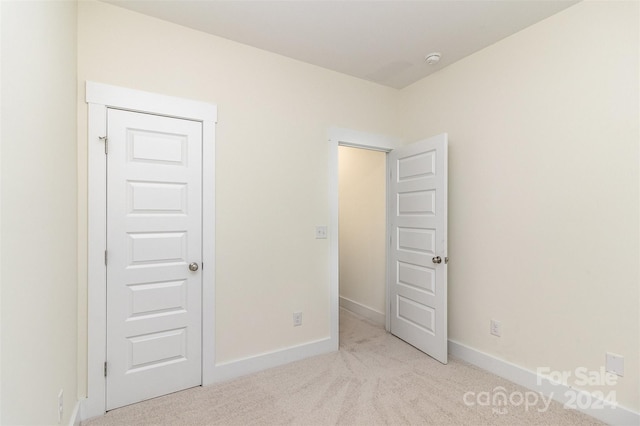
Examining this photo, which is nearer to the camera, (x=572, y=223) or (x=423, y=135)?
Answer: (x=572, y=223)

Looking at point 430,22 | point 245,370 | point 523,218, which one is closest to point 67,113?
point 245,370

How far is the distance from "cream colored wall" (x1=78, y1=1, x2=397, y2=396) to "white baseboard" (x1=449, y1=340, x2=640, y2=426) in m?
1.26

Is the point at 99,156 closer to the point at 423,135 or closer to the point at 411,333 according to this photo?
the point at 423,135

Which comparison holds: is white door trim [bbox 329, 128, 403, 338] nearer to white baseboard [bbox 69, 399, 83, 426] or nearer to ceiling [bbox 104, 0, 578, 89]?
ceiling [bbox 104, 0, 578, 89]

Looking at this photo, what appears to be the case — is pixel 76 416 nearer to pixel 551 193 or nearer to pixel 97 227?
pixel 97 227

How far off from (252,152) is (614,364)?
279cm

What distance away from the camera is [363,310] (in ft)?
12.8

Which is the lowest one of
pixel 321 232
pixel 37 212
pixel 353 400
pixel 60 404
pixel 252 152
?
pixel 353 400

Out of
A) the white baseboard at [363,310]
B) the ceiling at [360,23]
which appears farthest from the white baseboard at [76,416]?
the white baseboard at [363,310]

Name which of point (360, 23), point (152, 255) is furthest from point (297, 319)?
point (360, 23)

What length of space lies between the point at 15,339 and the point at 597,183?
2.98 metres

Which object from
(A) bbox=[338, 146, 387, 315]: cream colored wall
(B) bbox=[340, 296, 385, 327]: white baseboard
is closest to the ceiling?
(A) bbox=[338, 146, 387, 315]: cream colored wall

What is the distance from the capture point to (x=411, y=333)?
2.99m

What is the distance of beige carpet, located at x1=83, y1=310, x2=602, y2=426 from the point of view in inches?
75.2
